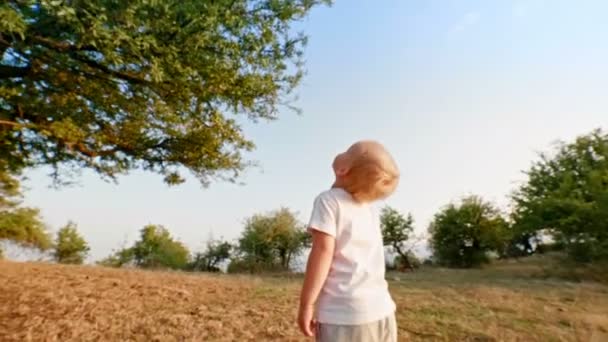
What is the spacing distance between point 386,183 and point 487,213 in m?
16.2

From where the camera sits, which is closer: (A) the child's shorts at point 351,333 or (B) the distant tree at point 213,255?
(A) the child's shorts at point 351,333

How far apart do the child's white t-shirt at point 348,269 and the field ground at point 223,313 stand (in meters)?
2.37

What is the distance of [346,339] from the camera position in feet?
5.41

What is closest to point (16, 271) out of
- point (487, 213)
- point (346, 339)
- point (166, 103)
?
point (166, 103)

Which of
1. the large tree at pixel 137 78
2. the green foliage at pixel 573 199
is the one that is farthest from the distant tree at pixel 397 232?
the large tree at pixel 137 78

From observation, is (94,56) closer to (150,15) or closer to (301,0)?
(150,15)

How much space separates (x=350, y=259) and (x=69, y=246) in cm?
1802

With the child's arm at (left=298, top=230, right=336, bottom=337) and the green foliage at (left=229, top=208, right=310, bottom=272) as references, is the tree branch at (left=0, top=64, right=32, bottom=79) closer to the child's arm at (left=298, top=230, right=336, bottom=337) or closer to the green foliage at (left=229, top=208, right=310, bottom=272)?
the child's arm at (left=298, top=230, right=336, bottom=337)

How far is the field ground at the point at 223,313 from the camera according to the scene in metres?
3.95

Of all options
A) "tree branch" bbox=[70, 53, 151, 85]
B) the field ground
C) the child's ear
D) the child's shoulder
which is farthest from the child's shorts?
"tree branch" bbox=[70, 53, 151, 85]

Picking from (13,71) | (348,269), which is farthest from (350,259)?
(13,71)

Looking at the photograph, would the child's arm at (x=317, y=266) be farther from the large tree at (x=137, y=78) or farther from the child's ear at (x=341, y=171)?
the large tree at (x=137, y=78)

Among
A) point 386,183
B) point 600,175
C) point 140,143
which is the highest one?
point 600,175

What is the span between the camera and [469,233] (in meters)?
16.3
